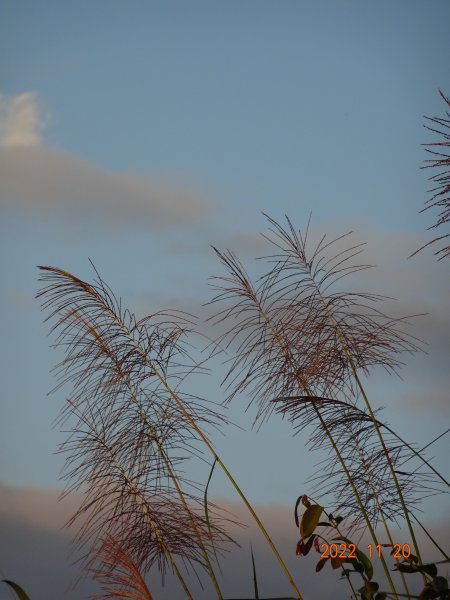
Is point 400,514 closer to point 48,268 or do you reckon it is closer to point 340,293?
point 340,293

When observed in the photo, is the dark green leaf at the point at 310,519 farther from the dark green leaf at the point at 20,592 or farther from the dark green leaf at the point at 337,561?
the dark green leaf at the point at 20,592

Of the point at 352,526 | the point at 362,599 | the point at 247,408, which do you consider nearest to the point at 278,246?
the point at 247,408

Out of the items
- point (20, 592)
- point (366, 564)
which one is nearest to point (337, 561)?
point (366, 564)

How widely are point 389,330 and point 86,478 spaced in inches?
62.6

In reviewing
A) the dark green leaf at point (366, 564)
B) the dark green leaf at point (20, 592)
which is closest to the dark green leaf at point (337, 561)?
the dark green leaf at point (366, 564)

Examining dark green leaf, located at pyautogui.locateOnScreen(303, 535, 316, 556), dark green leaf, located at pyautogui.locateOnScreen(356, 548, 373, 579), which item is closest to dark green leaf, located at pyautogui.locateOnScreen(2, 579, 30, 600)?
dark green leaf, located at pyautogui.locateOnScreen(303, 535, 316, 556)

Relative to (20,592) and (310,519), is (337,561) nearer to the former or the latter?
(310,519)

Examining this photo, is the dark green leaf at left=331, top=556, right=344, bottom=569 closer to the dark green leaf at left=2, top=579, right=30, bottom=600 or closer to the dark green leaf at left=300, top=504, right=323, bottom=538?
the dark green leaf at left=300, top=504, right=323, bottom=538

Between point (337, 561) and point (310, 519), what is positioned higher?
point (310, 519)

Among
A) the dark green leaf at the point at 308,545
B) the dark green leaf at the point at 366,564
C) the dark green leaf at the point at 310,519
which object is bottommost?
the dark green leaf at the point at 366,564

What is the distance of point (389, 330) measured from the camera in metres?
3.75

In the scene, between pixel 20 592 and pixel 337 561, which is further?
pixel 20 592

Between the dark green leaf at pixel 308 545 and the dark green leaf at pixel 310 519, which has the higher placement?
the dark green leaf at pixel 310 519

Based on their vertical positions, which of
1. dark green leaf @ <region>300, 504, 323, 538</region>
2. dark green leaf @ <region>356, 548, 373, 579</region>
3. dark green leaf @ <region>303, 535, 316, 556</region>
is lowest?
dark green leaf @ <region>356, 548, 373, 579</region>
